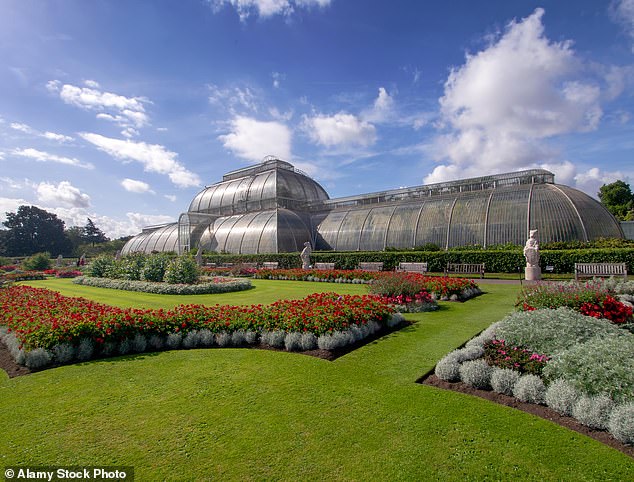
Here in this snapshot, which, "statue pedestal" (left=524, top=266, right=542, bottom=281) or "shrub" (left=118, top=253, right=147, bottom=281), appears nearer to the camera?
"statue pedestal" (left=524, top=266, right=542, bottom=281)

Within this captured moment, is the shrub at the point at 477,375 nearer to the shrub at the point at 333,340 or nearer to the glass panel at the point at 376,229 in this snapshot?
the shrub at the point at 333,340

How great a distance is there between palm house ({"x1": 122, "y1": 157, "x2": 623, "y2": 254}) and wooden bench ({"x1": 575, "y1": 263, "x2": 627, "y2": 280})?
8635 millimetres

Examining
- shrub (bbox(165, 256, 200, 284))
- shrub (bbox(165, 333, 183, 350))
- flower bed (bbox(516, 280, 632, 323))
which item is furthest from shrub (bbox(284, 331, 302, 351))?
shrub (bbox(165, 256, 200, 284))

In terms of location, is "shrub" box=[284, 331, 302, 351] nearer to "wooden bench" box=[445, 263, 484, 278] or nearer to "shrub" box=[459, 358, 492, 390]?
"shrub" box=[459, 358, 492, 390]

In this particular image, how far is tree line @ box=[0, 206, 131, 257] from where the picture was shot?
79875mm

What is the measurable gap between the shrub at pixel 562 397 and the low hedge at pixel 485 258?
19718 mm

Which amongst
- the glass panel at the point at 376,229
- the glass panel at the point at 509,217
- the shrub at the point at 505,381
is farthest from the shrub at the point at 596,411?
the glass panel at the point at 376,229

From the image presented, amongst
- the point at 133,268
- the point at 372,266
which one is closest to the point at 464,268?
the point at 372,266

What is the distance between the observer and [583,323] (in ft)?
21.8

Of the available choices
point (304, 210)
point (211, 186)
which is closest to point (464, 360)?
point (304, 210)

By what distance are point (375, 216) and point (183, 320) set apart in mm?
32140

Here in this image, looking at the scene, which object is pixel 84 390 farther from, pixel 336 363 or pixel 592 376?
pixel 592 376

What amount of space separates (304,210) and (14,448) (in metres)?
47.8

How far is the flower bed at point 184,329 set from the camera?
7633 mm
